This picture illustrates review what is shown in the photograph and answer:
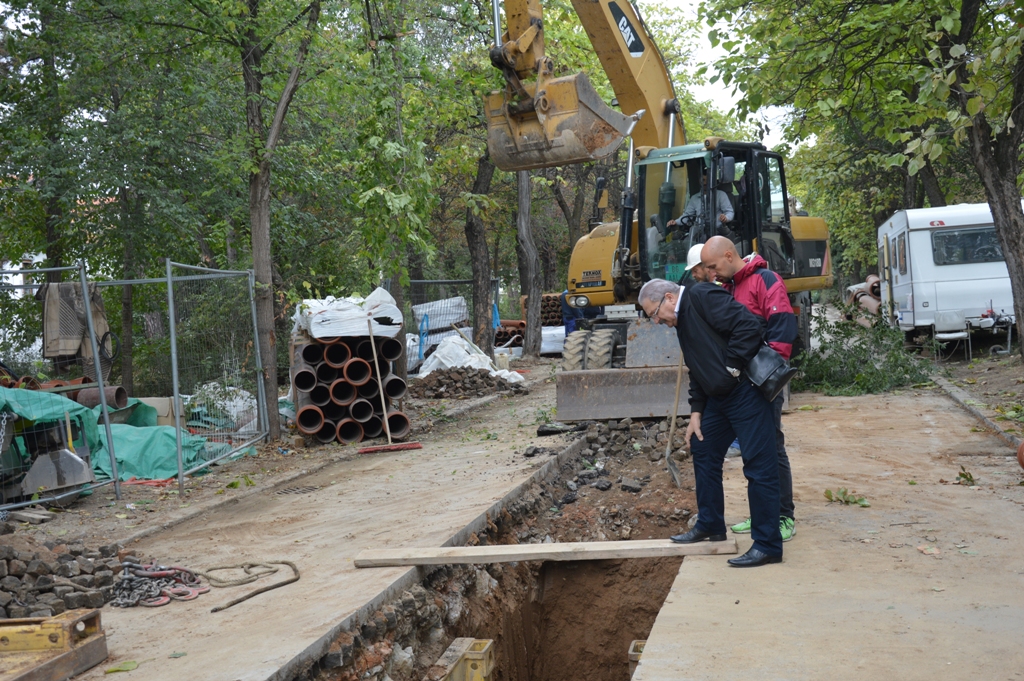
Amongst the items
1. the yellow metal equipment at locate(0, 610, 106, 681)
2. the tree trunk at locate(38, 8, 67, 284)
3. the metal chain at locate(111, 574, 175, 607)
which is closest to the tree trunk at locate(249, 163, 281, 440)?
the tree trunk at locate(38, 8, 67, 284)

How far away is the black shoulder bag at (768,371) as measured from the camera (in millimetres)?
5246

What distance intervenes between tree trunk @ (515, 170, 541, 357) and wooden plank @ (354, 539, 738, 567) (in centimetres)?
1673

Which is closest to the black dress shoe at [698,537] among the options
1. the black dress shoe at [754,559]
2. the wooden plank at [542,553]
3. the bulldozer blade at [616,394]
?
the wooden plank at [542,553]

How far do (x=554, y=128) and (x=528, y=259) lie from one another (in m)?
13.9

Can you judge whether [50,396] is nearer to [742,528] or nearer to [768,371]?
[742,528]

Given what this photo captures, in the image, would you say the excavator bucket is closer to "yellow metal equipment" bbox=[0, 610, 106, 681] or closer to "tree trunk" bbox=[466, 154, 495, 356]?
"yellow metal equipment" bbox=[0, 610, 106, 681]

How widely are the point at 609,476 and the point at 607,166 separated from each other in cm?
2099

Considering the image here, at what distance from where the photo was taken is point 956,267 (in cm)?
1750

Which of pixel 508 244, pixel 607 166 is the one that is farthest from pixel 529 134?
pixel 508 244

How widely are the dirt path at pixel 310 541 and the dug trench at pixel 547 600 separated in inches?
8.7

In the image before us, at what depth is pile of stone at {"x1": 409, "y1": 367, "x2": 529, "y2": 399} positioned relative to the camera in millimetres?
18000

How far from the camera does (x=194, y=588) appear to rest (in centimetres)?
589

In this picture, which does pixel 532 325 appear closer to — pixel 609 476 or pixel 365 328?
pixel 365 328

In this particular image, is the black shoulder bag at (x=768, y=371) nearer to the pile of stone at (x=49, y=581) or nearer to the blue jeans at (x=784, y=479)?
the blue jeans at (x=784, y=479)
